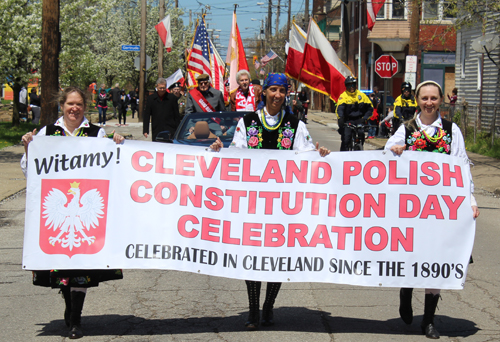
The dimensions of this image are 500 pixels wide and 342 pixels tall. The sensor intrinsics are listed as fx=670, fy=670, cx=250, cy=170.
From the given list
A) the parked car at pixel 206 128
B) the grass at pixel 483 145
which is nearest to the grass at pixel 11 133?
the parked car at pixel 206 128

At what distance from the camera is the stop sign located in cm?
2575

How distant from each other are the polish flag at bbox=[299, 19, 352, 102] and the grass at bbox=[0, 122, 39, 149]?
1214 centimetres

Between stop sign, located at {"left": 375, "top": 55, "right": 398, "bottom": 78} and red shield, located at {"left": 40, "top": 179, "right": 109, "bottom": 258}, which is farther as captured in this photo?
stop sign, located at {"left": 375, "top": 55, "right": 398, "bottom": 78}

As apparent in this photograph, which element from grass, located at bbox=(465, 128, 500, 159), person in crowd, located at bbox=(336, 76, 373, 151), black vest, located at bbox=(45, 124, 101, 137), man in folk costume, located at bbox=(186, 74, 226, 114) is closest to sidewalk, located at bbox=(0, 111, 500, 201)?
grass, located at bbox=(465, 128, 500, 159)

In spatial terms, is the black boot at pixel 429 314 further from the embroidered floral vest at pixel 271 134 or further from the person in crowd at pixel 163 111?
the person in crowd at pixel 163 111

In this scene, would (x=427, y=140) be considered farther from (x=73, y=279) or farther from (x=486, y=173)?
(x=486, y=173)

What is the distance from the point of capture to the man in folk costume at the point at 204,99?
1212 cm

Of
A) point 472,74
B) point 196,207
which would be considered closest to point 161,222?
point 196,207

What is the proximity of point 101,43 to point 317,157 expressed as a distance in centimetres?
5650

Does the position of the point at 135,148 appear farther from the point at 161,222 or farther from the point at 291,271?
the point at 291,271

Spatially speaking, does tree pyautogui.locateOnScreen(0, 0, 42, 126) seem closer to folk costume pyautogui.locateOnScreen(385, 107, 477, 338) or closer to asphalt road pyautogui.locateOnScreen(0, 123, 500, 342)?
asphalt road pyautogui.locateOnScreen(0, 123, 500, 342)

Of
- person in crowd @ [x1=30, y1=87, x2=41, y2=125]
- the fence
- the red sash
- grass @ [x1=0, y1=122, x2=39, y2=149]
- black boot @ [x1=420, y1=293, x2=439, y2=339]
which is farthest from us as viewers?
person in crowd @ [x1=30, y1=87, x2=41, y2=125]

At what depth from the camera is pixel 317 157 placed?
5.27 metres

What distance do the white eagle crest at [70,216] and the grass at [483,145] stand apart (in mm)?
15267
